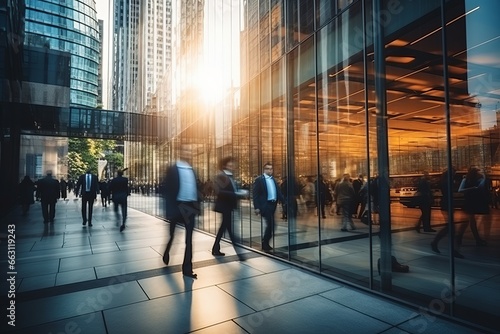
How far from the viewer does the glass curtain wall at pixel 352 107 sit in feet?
15.1

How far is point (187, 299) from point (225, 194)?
2.73 meters

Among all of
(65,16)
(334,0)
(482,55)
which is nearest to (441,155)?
(482,55)

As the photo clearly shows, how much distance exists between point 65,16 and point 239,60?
93182 mm

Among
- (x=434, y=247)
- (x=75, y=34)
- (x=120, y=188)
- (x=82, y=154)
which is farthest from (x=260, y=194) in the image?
(x=75, y=34)

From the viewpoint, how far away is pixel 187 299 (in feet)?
13.5

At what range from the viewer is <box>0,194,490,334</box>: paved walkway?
3.35 meters

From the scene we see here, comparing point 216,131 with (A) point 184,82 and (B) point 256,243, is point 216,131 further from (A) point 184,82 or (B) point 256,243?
(A) point 184,82

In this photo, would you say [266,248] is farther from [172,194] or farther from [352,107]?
[352,107]

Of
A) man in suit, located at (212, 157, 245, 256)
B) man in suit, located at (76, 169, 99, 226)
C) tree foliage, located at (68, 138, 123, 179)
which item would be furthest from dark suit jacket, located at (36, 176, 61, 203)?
tree foliage, located at (68, 138, 123, 179)

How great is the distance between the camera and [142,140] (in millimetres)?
20266

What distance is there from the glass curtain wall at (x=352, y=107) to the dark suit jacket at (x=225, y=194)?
4.49ft

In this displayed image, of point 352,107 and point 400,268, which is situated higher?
point 352,107

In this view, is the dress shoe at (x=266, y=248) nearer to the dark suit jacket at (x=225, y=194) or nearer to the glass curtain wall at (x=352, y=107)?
the glass curtain wall at (x=352, y=107)

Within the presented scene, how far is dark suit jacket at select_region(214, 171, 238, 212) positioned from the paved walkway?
3.75 ft
